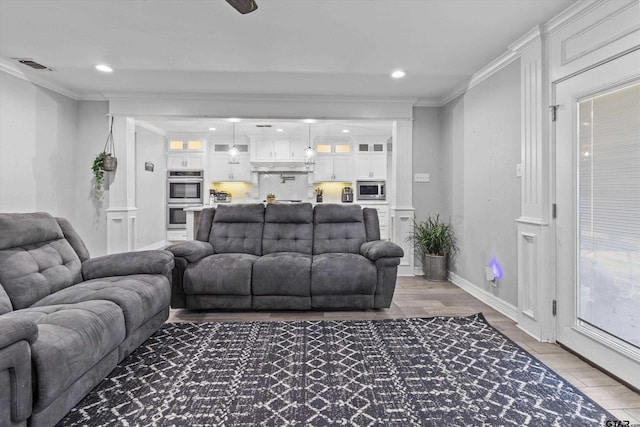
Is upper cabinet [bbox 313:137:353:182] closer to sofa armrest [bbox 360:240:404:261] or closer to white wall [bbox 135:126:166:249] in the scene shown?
white wall [bbox 135:126:166:249]

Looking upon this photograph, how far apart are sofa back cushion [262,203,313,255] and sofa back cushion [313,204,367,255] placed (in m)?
0.09

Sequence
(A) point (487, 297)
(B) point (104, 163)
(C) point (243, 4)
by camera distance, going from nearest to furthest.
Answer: (C) point (243, 4) < (A) point (487, 297) < (B) point (104, 163)

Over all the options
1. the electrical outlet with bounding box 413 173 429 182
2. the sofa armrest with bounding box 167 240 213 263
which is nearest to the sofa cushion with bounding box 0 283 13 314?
the sofa armrest with bounding box 167 240 213 263

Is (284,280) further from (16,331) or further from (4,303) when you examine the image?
(16,331)

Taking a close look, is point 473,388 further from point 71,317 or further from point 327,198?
point 327,198

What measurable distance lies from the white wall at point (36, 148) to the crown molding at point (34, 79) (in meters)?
0.05

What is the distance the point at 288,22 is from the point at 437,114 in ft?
9.55

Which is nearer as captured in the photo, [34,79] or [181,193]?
[34,79]

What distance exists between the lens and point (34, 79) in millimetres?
3840

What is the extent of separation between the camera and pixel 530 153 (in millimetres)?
2750

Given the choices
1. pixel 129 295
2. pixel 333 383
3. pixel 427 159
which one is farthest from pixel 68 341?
pixel 427 159

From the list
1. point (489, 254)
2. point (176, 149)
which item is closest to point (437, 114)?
point (489, 254)

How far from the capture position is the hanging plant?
4.42 meters

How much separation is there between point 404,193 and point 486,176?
4.31 ft
